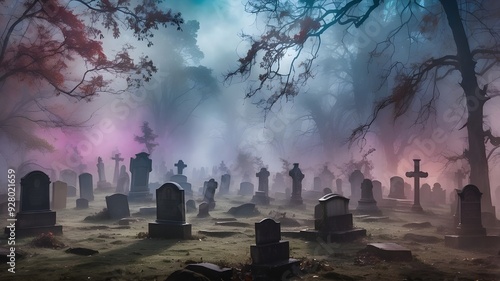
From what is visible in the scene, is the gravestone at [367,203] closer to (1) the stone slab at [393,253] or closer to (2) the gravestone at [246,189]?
Result: (1) the stone slab at [393,253]

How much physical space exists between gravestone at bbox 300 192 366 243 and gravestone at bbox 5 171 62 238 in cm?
771

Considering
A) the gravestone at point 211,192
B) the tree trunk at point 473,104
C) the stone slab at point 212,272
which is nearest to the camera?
the stone slab at point 212,272

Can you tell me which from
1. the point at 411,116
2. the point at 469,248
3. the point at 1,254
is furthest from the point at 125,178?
the point at 411,116

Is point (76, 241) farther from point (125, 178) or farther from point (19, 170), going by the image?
point (19, 170)

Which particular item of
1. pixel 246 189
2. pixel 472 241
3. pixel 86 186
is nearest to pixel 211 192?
pixel 86 186

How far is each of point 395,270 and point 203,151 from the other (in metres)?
74.3

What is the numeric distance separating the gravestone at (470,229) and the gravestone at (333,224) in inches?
105

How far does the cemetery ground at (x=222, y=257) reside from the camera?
750cm

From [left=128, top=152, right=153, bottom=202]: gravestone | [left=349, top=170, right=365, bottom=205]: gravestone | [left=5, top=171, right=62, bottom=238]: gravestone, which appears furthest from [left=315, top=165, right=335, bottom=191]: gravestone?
[left=5, top=171, right=62, bottom=238]: gravestone

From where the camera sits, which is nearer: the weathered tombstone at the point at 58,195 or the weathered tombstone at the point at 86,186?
the weathered tombstone at the point at 58,195

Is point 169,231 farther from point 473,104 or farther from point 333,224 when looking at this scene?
point 473,104

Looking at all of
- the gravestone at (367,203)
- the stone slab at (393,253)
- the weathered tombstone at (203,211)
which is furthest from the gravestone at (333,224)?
the gravestone at (367,203)

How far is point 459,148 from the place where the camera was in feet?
124

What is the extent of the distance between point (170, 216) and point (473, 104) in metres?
13.3
